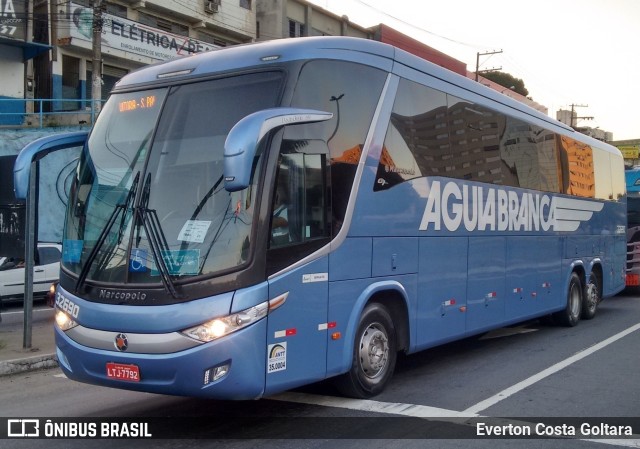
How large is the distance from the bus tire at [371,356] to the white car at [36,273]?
1091 cm

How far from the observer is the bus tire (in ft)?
22.9

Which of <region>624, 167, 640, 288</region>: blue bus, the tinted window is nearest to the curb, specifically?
the tinted window

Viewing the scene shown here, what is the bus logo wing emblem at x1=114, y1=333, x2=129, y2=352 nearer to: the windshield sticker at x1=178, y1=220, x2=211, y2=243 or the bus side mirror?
the windshield sticker at x1=178, y1=220, x2=211, y2=243

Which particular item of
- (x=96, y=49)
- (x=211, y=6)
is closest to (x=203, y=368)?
(x=96, y=49)

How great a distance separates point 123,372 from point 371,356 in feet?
8.84

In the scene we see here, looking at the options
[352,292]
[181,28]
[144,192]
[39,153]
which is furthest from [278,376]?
[181,28]

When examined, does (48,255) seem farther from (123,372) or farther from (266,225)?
(266,225)

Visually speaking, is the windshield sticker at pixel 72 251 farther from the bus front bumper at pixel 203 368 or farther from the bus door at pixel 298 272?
the bus door at pixel 298 272

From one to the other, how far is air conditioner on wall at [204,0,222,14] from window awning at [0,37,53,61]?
9.20 m

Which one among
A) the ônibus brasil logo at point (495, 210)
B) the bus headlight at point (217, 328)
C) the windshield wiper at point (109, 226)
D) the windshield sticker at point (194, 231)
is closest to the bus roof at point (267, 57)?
the windshield wiper at point (109, 226)

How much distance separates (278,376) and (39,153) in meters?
3.84

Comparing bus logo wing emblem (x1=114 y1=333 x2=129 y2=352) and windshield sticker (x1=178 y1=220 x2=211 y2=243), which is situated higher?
windshield sticker (x1=178 y1=220 x2=211 y2=243)

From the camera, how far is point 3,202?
10.9 meters

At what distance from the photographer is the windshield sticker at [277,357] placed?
5.75 m
